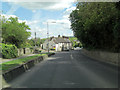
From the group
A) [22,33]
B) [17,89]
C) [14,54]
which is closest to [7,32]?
[22,33]

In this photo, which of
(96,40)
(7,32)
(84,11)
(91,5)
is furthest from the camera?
(7,32)

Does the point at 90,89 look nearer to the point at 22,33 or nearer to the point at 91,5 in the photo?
the point at 91,5

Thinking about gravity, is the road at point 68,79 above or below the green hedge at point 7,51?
below

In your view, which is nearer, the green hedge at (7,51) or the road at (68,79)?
the road at (68,79)

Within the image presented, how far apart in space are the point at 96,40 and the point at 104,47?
95.5 inches

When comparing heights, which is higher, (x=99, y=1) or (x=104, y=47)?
(x=99, y=1)

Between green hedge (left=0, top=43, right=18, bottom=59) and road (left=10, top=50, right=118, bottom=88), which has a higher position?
green hedge (left=0, top=43, right=18, bottom=59)

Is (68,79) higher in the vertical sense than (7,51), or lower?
lower

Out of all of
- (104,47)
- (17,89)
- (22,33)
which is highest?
(22,33)

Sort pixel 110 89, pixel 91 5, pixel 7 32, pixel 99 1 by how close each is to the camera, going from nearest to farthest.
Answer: pixel 110 89 < pixel 99 1 < pixel 91 5 < pixel 7 32

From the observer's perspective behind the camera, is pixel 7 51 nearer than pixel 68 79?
No

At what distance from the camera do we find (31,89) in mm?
7145

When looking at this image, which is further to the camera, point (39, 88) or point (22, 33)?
point (22, 33)

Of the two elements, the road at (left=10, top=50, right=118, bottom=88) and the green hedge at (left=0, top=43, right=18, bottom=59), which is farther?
the green hedge at (left=0, top=43, right=18, bottom=59)
